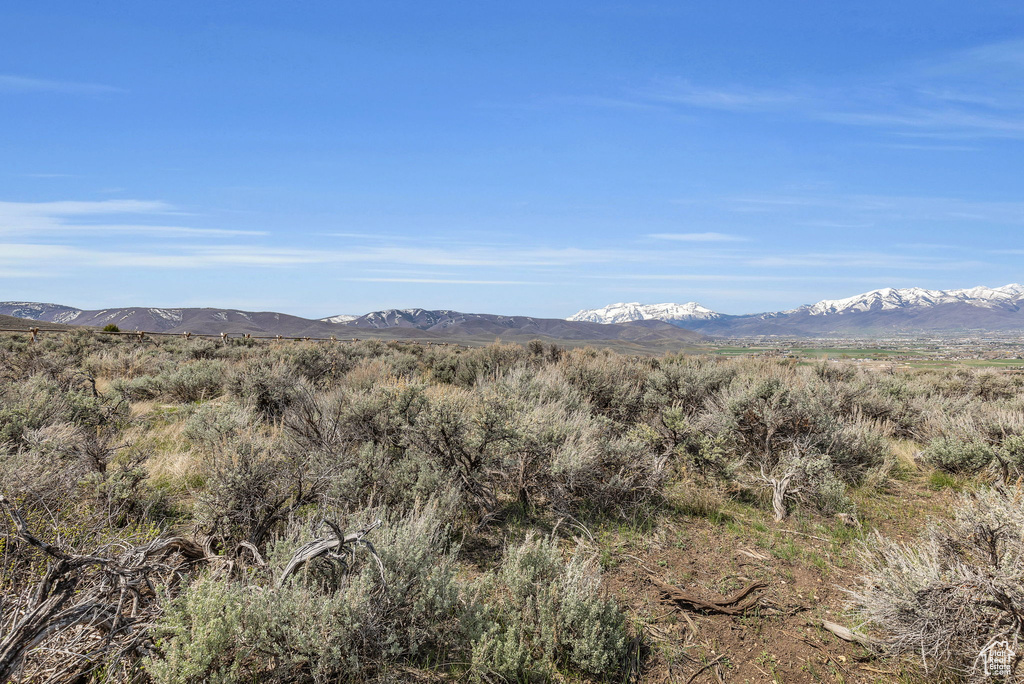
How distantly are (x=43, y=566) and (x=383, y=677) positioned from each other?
85.3 inches

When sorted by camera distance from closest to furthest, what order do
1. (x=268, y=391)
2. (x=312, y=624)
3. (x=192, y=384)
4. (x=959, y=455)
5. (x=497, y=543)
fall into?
(x=312, y=624)
(x=497, y=543)
(x=959, y=455)
(x=268, y=391)
(x=192, y=384)

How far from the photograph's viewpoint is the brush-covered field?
2.40 meters

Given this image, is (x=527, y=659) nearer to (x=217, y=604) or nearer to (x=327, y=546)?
(x=327, y=546)

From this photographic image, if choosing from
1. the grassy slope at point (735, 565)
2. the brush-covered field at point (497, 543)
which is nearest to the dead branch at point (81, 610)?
the brush-covered field at point (497, 543)

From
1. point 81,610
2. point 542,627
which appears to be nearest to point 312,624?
point 81,610

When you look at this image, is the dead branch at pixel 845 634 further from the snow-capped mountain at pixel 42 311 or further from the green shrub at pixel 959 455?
the snow-capped mountain at pixel 42 311

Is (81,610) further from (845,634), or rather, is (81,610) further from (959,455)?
(959,455)

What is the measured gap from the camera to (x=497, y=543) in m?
4.69

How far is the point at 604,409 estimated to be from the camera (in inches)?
404

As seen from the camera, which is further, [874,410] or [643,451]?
[874,410]

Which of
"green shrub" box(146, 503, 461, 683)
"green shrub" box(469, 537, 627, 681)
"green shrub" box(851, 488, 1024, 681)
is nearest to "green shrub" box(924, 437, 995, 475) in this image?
"green shrub" box(851, 488, 1024, 681)

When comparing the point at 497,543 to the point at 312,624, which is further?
the point at 497,543

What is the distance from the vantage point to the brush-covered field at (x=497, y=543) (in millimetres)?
2400

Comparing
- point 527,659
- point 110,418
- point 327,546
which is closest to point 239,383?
point 110,418
